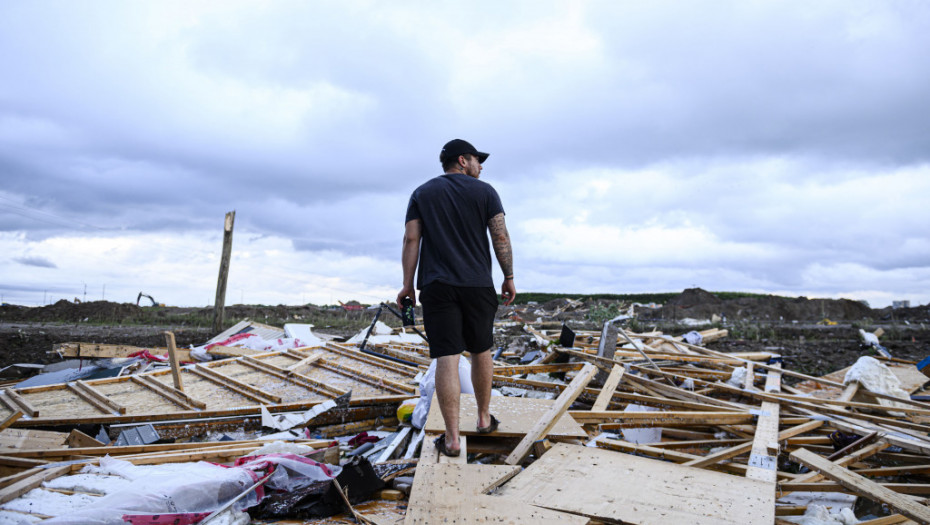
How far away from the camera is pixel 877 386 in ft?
18.3

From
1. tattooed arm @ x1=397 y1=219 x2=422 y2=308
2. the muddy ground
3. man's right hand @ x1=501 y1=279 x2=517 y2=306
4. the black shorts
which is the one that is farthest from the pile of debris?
the muddy ground

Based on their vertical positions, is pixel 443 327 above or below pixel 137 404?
above

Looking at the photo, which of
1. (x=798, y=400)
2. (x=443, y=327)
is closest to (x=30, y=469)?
(x=443, y=327)

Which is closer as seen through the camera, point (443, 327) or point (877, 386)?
point (443, 327)

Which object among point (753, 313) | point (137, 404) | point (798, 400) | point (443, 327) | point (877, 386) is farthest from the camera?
point (753, 313)

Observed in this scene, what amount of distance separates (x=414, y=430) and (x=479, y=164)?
2189 mm

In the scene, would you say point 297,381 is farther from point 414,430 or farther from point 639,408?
point 639,408

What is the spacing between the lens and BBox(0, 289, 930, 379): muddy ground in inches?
424

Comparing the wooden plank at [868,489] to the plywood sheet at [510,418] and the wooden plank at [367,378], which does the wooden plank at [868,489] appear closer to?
the plywood sheet at [510,418]

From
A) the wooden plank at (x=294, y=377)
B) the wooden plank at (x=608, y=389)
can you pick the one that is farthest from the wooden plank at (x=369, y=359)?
the wooden plank at (x=608, y=389)

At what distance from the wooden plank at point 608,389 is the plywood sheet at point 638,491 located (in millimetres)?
1317

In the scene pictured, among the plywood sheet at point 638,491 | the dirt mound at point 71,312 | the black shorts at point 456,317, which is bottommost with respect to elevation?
the dirt mound at point 71,312

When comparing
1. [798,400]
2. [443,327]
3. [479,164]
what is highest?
[479,164]

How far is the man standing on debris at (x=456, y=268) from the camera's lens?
3266mm
